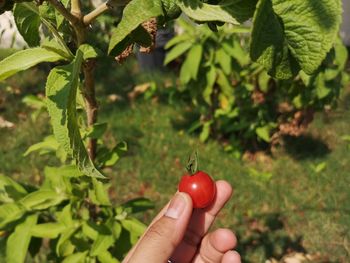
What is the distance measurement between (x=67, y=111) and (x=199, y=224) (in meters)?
1.12

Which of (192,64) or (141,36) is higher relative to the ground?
(141,36)

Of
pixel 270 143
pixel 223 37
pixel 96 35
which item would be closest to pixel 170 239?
pixel 223 37

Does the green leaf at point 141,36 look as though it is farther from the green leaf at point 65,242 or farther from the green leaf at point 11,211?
the green leaf at point 11,211

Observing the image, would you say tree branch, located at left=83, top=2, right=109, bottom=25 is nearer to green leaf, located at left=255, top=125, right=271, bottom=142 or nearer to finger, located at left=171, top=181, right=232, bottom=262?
finger, located at left=171, top=181, right=232, bottom=262

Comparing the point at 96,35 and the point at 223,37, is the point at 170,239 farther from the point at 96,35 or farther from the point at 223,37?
the point at 96,35

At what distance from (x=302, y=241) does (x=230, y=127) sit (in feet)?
3.59

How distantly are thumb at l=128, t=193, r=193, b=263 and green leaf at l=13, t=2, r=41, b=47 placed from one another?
0.69 m

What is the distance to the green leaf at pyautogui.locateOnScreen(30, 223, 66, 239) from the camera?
243 cm

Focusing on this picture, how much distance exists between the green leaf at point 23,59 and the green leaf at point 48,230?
4.12 feet

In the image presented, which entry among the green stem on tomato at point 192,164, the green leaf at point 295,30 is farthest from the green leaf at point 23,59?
the green leaf at point 295,30

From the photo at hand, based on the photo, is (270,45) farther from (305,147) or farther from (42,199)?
(305,147)

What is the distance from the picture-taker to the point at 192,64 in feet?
12.3

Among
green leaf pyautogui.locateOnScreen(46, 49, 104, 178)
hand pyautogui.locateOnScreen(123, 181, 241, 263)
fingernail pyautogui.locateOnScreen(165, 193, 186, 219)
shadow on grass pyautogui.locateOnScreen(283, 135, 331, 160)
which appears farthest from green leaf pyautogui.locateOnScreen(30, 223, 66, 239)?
shadow on grass pyautogui.locateOnScreen(283, 135, 331, 160)

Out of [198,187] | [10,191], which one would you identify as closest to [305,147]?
[10,191]
